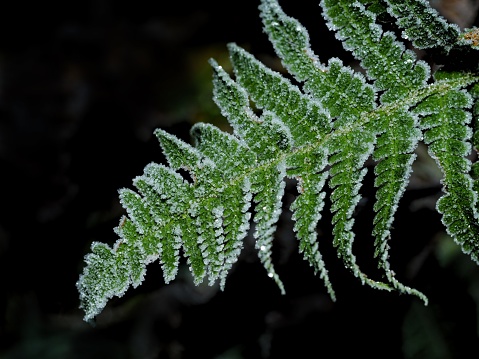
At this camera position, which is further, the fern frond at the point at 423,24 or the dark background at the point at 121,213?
the dark background at the point at 121,213

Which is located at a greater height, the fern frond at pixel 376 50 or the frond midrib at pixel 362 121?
the fern frond at pixel 376 50

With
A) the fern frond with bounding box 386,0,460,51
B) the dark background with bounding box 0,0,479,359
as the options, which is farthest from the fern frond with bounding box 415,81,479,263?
the dark background with bounding box 0,0,479,359

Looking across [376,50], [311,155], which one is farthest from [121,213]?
[376,50]

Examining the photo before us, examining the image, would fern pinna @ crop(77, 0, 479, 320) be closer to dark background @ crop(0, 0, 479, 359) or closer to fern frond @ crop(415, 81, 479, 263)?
fern frond @ crop(415, 81, 479, 263)

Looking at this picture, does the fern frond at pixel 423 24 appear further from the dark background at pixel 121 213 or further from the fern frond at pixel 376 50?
the dark background at pixel 121 213

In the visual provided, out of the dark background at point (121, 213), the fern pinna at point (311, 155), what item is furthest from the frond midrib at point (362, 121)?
the dark background at point (121, 213)

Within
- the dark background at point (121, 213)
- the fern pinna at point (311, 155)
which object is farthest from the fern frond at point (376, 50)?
the dark background at point (121, 213)
